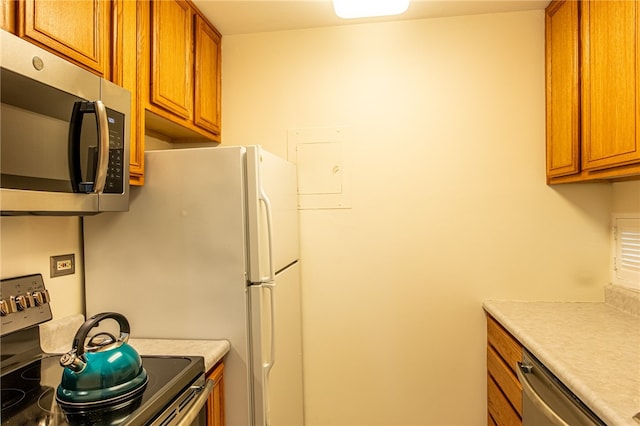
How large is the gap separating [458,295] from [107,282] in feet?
5.98

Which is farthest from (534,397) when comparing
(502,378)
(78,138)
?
(78,138)

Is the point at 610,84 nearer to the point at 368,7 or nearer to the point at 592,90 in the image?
the point at 592,90

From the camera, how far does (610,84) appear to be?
5.07ft

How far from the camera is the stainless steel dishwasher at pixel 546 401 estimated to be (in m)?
1.11

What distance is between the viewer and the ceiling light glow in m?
1.76

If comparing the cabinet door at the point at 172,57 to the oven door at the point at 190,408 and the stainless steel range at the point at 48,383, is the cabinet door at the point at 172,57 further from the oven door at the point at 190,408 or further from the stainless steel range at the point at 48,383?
the oven door at the point at 190,408

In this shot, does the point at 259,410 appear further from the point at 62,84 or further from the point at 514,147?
the point at 514,147

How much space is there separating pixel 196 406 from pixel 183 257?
59 cm

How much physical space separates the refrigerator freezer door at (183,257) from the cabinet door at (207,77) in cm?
61

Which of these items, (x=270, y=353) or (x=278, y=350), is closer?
(x=270, y=353)

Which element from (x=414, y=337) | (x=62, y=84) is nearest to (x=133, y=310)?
(x=62, y=84)

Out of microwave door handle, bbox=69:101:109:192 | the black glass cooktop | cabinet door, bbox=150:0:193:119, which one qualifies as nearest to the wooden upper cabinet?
cabinet door, bbox=150:0:193:119

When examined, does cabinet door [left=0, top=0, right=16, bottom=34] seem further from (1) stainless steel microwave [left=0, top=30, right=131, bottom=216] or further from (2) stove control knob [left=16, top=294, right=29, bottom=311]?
(2) stove control knob [left=16, top=294, right=29, bottom=311]

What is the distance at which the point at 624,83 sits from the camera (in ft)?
4.77
